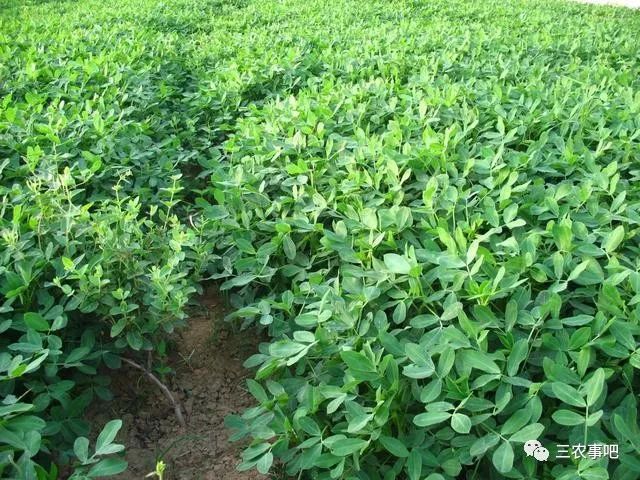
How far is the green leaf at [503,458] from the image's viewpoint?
126 centimetres

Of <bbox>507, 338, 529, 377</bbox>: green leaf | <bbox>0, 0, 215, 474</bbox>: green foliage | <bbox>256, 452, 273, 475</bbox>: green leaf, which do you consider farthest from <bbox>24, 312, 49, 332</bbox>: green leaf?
<bbox>507, 338, 529, 377</bbox>: green leaf

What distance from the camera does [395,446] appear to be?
138 cm

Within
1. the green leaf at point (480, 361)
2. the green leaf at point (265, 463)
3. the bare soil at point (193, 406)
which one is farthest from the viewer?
the bare soil at point (193, 406)

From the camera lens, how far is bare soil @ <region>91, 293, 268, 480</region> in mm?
1740

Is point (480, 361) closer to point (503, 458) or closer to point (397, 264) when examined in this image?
point (503, 458)

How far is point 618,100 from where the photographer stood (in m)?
2.79

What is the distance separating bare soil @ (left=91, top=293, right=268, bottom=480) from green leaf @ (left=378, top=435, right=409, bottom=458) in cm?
50

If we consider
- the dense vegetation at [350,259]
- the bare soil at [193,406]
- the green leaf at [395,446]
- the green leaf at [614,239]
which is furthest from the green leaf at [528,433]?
the bare soil at [193,406]

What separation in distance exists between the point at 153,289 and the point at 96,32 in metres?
3.40

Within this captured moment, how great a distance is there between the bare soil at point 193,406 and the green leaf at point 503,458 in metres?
0.72

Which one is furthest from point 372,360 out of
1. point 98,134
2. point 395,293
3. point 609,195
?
point 98,134

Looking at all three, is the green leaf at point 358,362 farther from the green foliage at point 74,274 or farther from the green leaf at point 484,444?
the green foliage at point 74,274

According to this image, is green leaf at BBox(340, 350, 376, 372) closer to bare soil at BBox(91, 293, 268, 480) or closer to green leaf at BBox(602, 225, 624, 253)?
bare soil at BBox(91, 293, 268, 480)

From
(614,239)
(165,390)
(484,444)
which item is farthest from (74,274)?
(614,239)
